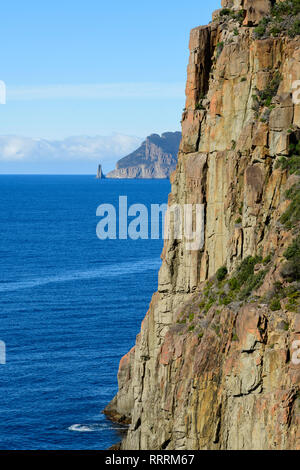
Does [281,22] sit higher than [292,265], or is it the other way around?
[281,22]

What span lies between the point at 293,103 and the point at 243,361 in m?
20.9

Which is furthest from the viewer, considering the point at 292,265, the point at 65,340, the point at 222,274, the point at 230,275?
the point at 65,340

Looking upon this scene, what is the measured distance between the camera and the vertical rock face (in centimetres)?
6109

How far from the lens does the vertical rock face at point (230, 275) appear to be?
61094mm

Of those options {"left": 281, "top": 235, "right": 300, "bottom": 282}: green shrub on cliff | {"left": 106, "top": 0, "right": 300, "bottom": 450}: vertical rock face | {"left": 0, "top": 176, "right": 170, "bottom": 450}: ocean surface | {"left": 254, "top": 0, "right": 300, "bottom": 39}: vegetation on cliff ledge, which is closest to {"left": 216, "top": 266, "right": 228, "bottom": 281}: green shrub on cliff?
{"left": 106, "top": 0, "right": 300, "bottom": 450}: vertical rock face

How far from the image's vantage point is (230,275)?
71.7 metres

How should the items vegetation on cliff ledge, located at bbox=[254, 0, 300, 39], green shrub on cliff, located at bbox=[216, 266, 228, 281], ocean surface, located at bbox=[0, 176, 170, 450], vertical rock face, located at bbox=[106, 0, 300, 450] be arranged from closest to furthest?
1. vertical rock face, located at bbox=[106, 0, 300, 450]
2. green shrub on cliff, located at bbox=[216, 266, 228, 281]
3. vegetation on cliff ledge, located at bbox=[254, 0, 300, 39]
4. ocean surface, located at bbox=[0, 176, 170, 450]

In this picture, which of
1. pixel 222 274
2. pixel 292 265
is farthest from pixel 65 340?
pixel 292 265

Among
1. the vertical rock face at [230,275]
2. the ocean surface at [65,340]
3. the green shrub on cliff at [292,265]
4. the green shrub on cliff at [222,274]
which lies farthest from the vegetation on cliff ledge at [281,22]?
the ocean surface at [65,340]

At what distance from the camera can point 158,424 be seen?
7300 cm

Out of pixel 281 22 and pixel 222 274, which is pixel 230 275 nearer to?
pixel 222 274

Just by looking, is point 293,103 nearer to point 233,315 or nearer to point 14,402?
point 233,315

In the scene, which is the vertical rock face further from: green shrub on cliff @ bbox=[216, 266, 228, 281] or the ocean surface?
the ocean surface
